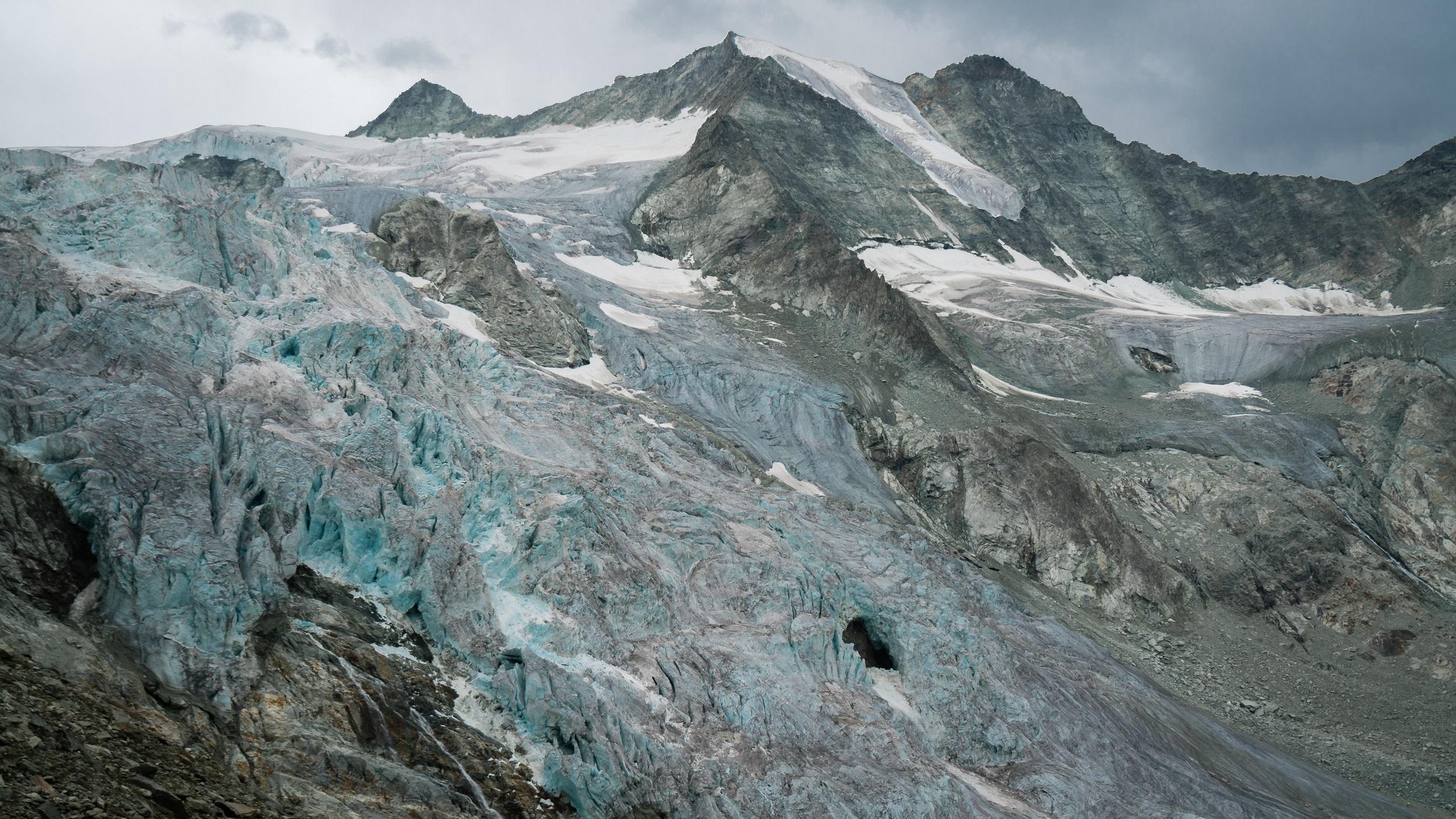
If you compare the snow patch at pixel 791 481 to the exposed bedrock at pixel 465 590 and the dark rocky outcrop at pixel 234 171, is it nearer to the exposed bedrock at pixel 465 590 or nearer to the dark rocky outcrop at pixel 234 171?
the exposed bedrock at pixel 465 590

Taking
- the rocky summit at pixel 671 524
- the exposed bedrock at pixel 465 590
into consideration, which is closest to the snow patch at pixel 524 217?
the rocky summit at pixel 671 524

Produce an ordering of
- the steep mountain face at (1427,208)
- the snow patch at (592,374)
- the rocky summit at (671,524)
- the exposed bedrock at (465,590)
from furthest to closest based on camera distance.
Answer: the steep mountain face at (1427,208) → the snow patch at (592,374) → the exposed bedrock at (465,590) → the rocky summit at (671,524)

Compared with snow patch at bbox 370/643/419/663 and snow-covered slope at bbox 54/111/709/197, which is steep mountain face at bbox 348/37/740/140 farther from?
snow patch at bbox 370/643/419/663

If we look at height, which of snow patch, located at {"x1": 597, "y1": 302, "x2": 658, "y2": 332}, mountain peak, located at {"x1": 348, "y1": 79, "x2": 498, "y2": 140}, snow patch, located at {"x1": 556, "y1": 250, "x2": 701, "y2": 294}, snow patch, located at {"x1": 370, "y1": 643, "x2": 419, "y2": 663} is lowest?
snow patch, located at {"x1": 370, "y1": 643, "x2": 419, "y2": 663}

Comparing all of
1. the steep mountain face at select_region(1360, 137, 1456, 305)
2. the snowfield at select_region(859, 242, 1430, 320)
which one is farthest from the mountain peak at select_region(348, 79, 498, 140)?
the steep mountain face at select_region(1360, 137, 1456, 305)

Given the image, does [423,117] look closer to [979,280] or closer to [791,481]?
[979,280]

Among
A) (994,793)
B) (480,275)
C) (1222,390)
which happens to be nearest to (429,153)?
(480,275)
